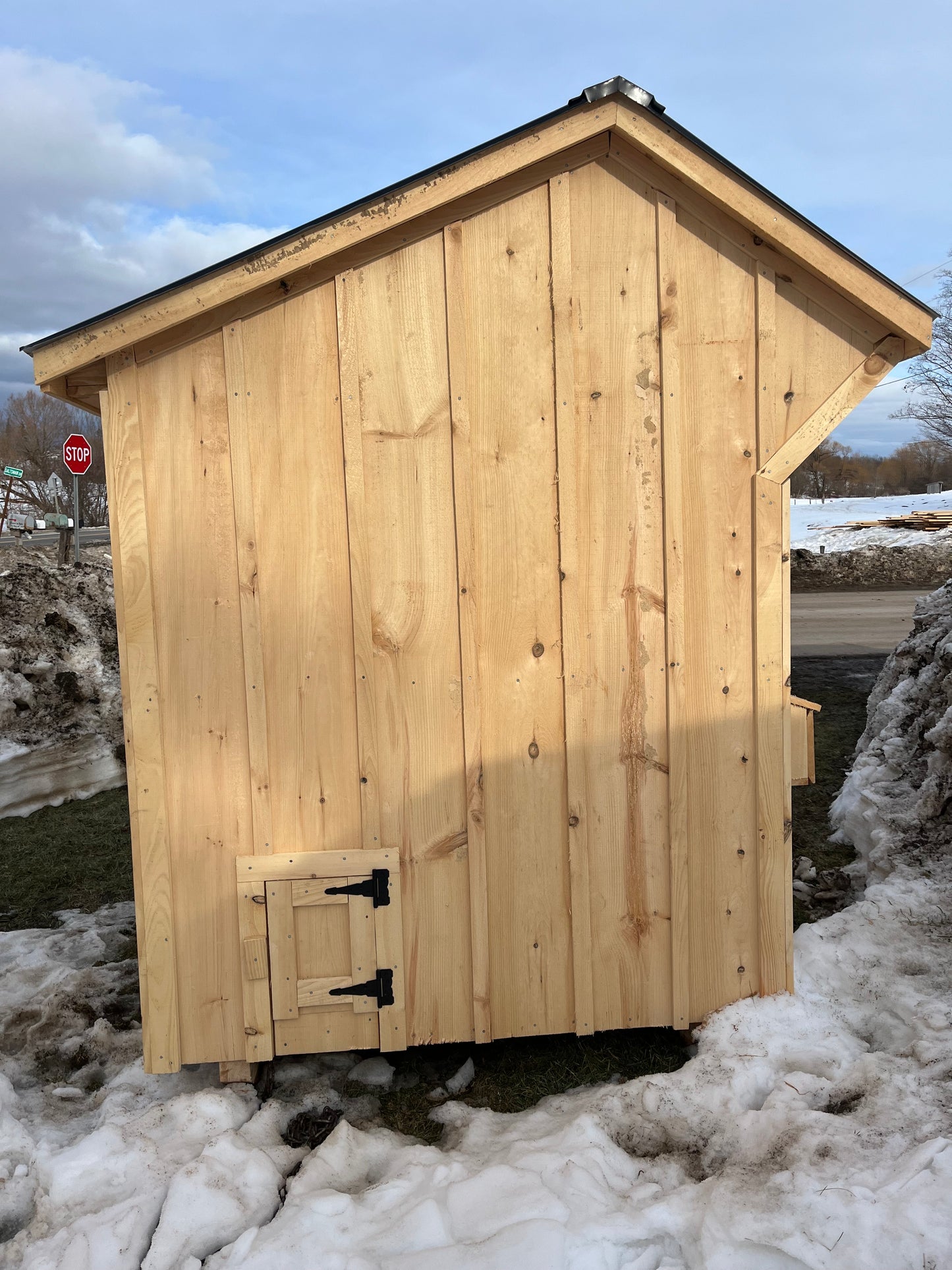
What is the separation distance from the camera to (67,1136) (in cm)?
316

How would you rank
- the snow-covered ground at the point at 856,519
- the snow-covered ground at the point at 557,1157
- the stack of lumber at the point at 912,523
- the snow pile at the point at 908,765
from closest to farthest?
the snow-covered ground at the point at 557,1157
the snow pile at the point at 908,765
the snow-covered ground at the point at 856,519
the stack of lumber at the point at 912,523

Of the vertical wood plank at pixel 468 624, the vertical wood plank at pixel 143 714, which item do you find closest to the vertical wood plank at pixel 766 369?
the vertical wood plank at pixel 468 624

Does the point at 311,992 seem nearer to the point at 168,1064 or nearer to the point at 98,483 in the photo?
the point at 168,1064

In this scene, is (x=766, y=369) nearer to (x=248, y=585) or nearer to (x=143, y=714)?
(x=248, y=585)

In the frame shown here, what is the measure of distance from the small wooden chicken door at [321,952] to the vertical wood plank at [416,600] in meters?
0.09

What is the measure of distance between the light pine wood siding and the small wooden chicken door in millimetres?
13

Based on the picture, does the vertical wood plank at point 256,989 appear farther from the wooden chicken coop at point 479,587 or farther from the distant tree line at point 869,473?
the distant tree line at point 869,473

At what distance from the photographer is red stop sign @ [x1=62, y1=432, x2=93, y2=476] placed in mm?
11992

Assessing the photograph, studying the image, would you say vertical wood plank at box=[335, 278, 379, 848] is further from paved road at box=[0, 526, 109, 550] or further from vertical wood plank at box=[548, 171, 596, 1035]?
paved road at box=[0, 526, 109, 550]

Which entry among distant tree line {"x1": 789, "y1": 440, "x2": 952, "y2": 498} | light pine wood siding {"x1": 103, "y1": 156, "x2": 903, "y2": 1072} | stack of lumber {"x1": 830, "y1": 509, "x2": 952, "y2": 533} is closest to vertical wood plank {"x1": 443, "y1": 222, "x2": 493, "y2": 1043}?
light pine wood siding {"x1": 103, "y1": 156, "x2": 903, "y2": 1072}

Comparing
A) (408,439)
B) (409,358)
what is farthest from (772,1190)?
(409,358)

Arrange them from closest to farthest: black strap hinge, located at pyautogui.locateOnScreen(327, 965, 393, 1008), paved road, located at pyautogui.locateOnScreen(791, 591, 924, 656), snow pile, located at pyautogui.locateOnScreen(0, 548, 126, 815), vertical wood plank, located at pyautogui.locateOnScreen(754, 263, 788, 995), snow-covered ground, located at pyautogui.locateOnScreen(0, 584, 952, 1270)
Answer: snow-covered ground, located at pyautogui.locateOnScreen(0, 584, 952, 1270) → vertical wood plank, located at pyautogui.locateOnScreen(754, 263, 788, 995) → black strap hinge, located at pyautogui.locateOnScreen(327, 965, 393, 1008) → snow pile, located at pyautogui.locateOnScreen(0, 548, 126, 815) → paved road, located at pyautogui.locateOnScreen(791, 591, 924, 656)

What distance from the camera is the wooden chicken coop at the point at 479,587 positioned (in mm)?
3143

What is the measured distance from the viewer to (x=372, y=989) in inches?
132
